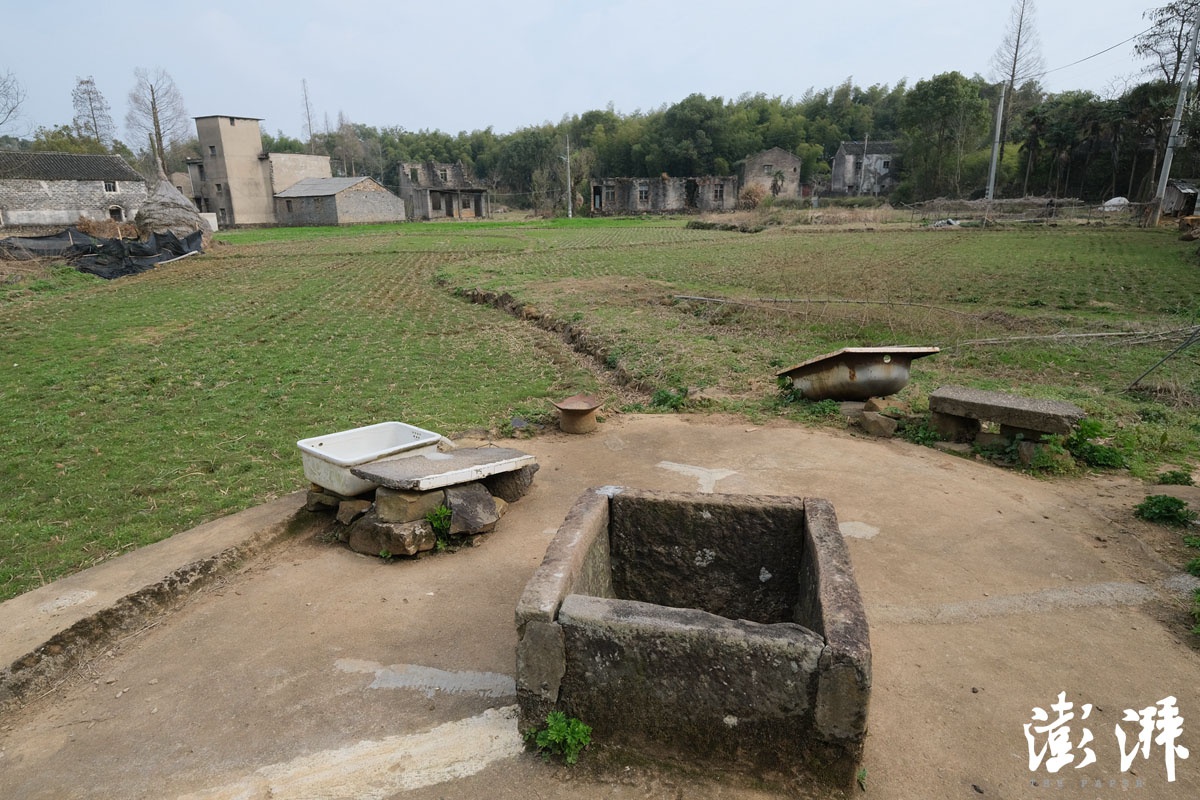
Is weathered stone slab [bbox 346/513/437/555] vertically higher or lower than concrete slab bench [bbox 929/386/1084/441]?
lower

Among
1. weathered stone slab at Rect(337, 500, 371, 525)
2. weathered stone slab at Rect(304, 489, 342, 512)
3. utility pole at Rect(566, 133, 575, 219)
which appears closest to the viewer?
weathered stone slab at Rect(337, 500, 371, 525)

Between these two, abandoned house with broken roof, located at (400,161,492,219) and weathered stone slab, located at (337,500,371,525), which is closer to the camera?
weathered stone slab, located at (337,500,371,525)

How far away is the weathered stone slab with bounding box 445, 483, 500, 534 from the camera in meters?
4.86

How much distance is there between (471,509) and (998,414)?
15.4 ft

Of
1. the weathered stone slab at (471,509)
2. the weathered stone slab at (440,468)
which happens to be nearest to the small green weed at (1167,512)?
the weathered stone slab at (440,468)

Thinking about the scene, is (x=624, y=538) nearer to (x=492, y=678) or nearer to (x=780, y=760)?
(x=492, y=678)

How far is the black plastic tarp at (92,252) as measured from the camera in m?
20.7

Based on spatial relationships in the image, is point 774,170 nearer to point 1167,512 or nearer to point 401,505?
point 1167,512

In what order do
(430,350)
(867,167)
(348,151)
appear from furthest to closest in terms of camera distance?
(348,151) < (867,167) < (430,350)

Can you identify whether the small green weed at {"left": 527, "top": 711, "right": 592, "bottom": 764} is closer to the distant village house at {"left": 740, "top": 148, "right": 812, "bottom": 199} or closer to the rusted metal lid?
the rusted metal lid

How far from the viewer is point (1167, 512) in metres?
4.91

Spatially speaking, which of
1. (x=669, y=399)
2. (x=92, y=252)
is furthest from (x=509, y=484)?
(x=92, y=252)

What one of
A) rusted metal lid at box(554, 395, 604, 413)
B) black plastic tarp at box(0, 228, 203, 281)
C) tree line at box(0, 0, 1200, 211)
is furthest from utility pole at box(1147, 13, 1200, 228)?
black plastic tarp at box(0, 228, 203, 281)

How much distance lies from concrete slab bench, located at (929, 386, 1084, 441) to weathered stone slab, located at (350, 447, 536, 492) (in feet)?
13.1
